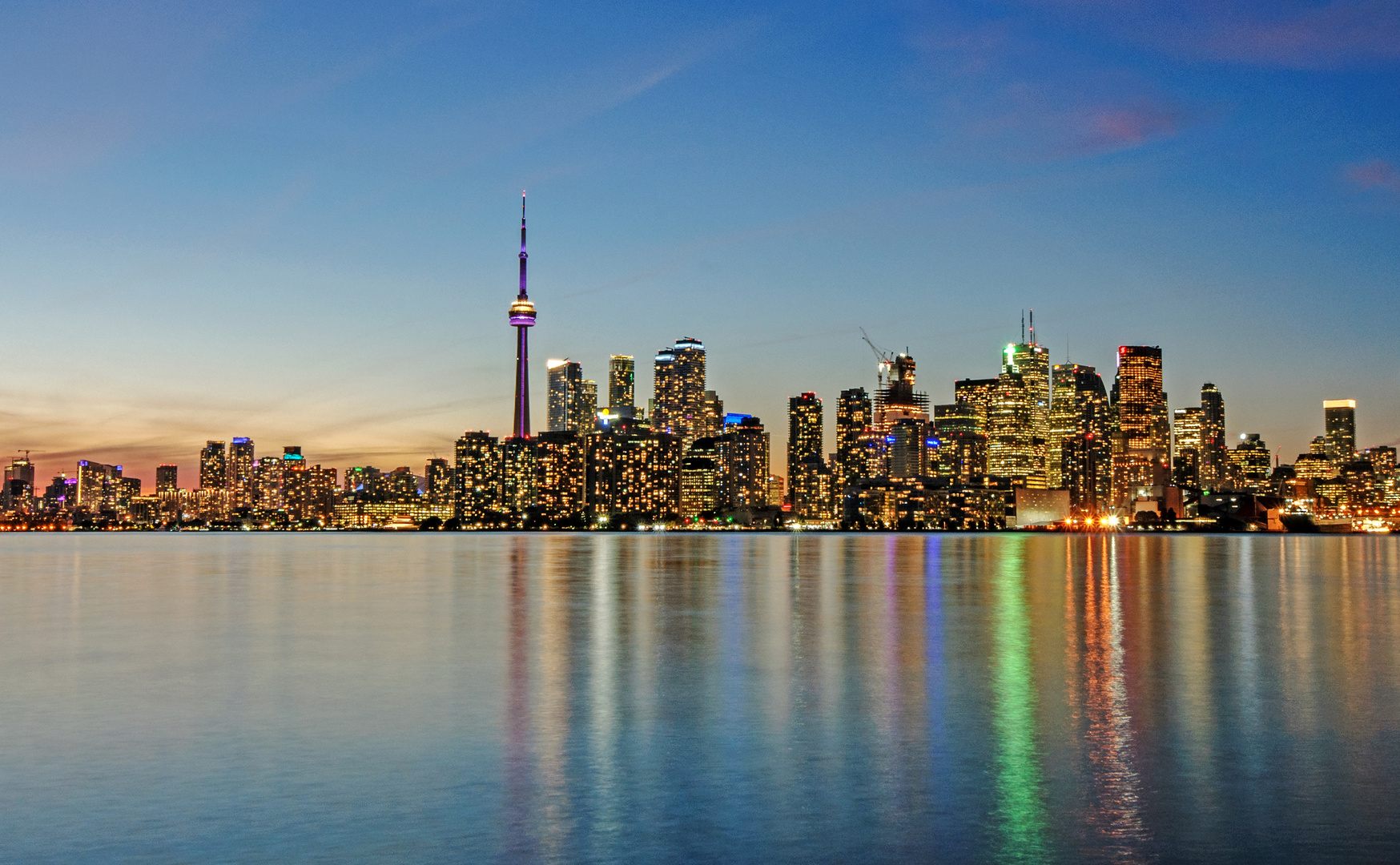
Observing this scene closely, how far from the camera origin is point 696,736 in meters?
21.7

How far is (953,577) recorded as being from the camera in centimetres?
8650

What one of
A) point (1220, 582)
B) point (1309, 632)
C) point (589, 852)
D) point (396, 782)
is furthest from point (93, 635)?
point (1220, 582)

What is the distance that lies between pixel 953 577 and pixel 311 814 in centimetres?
7514

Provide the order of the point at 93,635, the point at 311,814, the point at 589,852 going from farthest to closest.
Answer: the point at 93,635
the point at 311,814
the point at 589,852

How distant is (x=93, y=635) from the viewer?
41.9 metres

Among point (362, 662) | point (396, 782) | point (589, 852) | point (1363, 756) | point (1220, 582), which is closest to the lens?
point (589, 852)

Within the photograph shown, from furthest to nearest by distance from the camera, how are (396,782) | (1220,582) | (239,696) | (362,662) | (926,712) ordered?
(1220,582)
(362,662)
(239,696)
(926,712)
(396,782)

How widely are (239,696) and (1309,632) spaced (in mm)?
38833

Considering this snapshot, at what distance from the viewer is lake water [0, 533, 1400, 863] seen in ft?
47.7

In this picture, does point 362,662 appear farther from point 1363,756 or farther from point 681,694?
point 1363,756

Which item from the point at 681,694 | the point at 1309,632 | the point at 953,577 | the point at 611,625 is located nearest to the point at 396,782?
the point at 681,694

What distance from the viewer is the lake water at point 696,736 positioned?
1455cm

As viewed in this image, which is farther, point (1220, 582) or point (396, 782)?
point (1220, 582)

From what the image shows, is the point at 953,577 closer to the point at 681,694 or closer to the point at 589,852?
the point at 681,694
